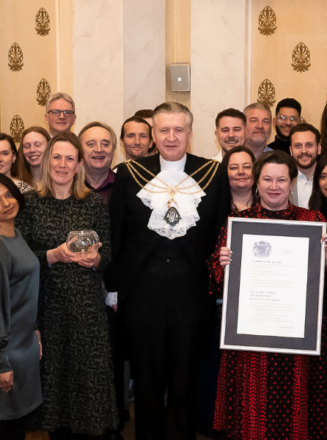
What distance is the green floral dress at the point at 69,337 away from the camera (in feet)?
9.77

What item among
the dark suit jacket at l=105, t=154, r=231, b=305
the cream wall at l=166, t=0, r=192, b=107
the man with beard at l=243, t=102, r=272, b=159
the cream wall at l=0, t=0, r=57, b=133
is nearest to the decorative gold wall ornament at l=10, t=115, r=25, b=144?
the cream wall at l=0, t=0, r=57, b=133

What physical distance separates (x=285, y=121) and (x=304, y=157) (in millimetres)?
1273

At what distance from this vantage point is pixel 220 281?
117 inches

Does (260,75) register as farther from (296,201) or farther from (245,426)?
(245,426)

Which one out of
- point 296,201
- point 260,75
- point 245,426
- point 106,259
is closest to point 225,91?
point 260,75

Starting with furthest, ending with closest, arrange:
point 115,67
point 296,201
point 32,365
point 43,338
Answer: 1. point 115,67
2. point 296,201
3. point 43,338
4. point 32,365

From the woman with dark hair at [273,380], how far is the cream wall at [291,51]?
3.17 metres

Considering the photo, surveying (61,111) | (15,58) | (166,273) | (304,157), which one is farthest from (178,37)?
(166,273)

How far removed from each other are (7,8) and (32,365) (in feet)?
14.8

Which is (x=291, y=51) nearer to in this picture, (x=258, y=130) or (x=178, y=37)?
(x=178, y=37)

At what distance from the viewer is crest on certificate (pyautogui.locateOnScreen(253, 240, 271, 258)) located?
113 inches

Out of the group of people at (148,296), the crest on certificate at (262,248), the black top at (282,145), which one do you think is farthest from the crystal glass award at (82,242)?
the black top at (282,145)

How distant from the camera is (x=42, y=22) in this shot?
5.98 m

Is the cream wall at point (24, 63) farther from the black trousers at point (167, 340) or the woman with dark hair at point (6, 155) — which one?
the black trousers at point (167, 340)
